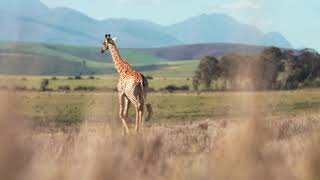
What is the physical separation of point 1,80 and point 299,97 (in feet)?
275

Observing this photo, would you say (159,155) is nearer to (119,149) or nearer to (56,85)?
(119,149)

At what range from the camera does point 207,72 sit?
119 meters

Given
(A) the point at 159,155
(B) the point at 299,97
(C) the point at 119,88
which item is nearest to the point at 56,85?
(B) the point at 299,97

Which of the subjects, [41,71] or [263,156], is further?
[263,156]

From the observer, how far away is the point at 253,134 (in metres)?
5.05

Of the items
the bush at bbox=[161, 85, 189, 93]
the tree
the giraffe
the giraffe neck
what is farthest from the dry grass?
the tree

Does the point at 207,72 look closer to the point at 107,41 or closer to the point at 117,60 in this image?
the point at 107,41

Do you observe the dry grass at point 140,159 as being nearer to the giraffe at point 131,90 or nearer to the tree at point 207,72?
the giraffe at point 131,90

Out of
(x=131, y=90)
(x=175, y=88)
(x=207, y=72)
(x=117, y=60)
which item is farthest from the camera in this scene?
(x=175, y=88)

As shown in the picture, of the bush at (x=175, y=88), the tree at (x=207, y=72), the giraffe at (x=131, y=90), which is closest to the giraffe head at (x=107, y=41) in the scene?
the giraffe at (x=131, y=90)

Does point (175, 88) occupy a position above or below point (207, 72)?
below

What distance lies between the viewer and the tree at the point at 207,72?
390 ft

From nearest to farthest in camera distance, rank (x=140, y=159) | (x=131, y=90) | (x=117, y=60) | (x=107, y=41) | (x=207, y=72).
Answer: (x=140, y=159) → (x=131, y=90) → (x=117, y=60) → (x=107, y=41) → (x=207, y=72)

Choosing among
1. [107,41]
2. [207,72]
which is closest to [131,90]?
[107,41]
